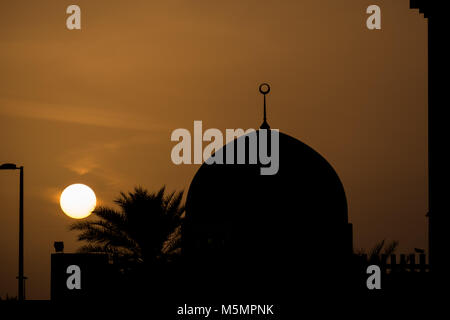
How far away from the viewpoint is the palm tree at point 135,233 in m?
27.4

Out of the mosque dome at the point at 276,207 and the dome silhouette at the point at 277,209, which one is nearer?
the dome silhouette at the point at 277,209

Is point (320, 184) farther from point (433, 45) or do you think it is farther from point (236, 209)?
point (433, 45)

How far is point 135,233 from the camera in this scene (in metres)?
27.3

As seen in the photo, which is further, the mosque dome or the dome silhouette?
the mosque dome

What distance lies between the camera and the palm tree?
27359mm

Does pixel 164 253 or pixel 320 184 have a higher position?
pixel 320 184
